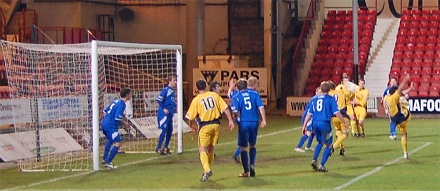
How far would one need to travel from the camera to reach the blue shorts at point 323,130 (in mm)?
18156

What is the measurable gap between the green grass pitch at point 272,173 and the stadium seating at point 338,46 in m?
16.9

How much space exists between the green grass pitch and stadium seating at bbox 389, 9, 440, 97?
14864mm

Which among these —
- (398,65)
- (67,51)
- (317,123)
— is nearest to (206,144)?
(317,123)

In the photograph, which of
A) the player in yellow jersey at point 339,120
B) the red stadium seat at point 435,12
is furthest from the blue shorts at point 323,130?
the red stadium seat at point 435,12

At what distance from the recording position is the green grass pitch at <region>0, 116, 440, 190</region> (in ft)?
54.1

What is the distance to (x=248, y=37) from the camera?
44594 mm

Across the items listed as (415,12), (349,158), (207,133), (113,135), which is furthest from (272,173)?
(415,12)

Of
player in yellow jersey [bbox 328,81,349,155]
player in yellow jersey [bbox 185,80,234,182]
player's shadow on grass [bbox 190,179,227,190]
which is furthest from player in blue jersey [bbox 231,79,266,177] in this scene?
player in yellow jersey [bbox 328,81,349,155]

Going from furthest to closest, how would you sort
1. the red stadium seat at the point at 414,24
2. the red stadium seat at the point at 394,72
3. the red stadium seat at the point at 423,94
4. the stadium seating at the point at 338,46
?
the red stadium seat at the point at 414,24 < the stadium seating at the point at 338,46 < the red stadium seat at the point at 394,72 < the red stadium seat at the point at 423,94

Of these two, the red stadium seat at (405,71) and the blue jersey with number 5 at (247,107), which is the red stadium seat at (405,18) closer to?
the red stadium seat at (405,71)

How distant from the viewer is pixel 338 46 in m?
44.3

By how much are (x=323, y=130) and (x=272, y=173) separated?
4.24ft

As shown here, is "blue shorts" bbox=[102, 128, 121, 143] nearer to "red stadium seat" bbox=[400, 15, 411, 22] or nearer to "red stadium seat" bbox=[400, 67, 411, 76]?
"red stadium seat" bbox=[400, 67, 411, 76]

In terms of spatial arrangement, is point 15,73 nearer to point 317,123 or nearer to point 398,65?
point 317,123
